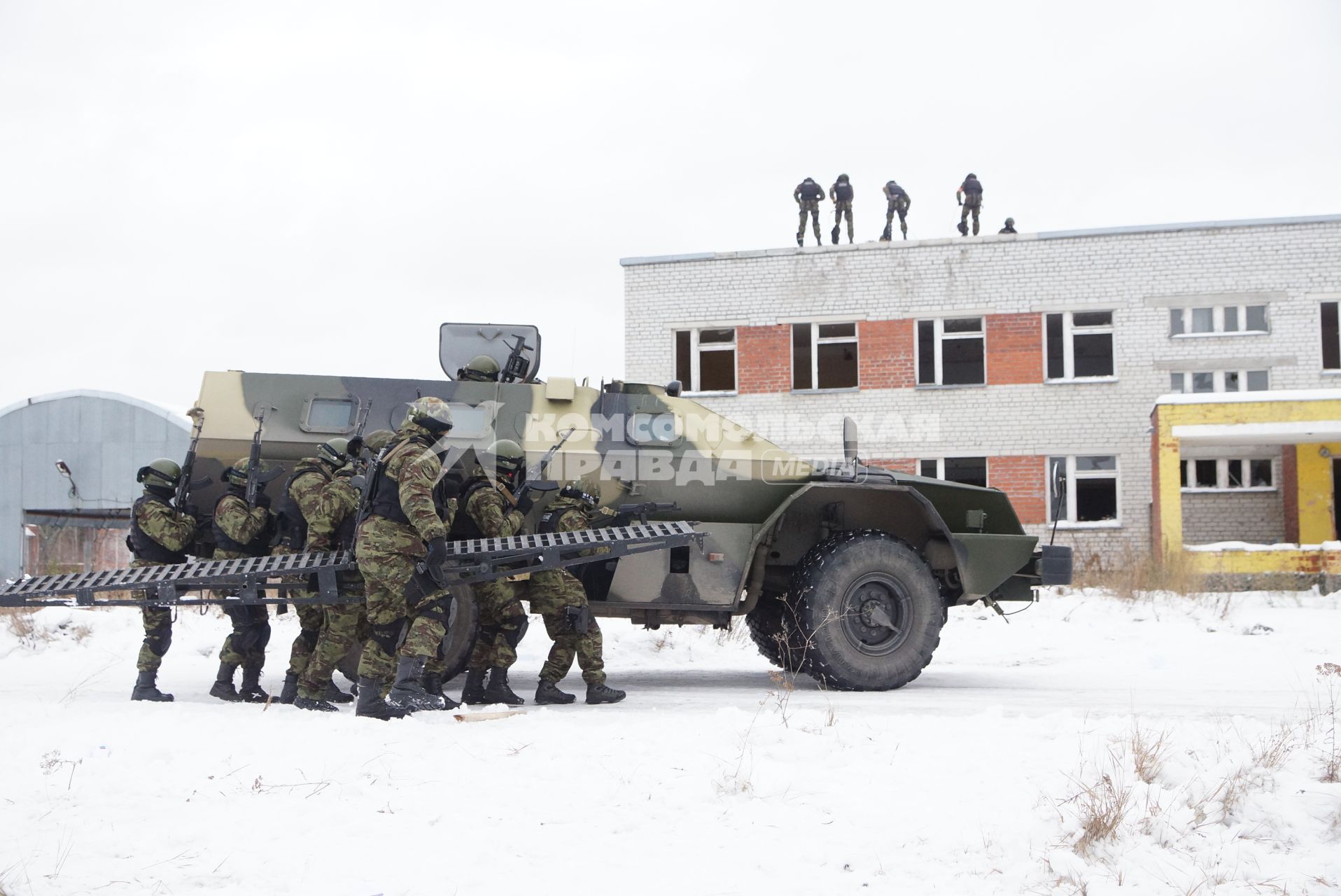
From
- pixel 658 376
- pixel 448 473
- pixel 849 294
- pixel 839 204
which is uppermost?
pixel 839 204

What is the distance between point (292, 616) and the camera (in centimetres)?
1333

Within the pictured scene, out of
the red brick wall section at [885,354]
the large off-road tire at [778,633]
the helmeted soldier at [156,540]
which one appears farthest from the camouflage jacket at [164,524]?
the red brick wall section at [885,354]

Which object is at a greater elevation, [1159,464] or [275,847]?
[1159,464]

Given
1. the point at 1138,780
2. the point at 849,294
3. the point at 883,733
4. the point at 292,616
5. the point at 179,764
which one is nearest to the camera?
the point at 1138,780

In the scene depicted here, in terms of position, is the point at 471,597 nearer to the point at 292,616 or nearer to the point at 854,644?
the point at 854,644

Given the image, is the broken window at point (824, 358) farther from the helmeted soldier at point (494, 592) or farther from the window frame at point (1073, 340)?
the helmeted soldier at point (494, 592)

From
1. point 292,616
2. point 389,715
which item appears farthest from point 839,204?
point 389,715

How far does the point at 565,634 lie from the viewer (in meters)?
7.41

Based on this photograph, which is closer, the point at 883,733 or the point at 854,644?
the point at 883,733

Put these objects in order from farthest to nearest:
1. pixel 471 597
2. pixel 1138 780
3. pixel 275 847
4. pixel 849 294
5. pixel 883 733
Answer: pixel 849 294
pixel 471 597
pixel 883 733
pixel 1138 780
pixel 275 847

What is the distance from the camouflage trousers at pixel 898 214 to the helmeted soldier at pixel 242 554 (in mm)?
16250

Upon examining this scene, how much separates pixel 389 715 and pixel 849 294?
15975mm

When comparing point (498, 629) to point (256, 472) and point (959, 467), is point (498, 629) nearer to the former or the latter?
point (256, 472)

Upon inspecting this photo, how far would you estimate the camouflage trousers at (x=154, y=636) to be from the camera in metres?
7.30
